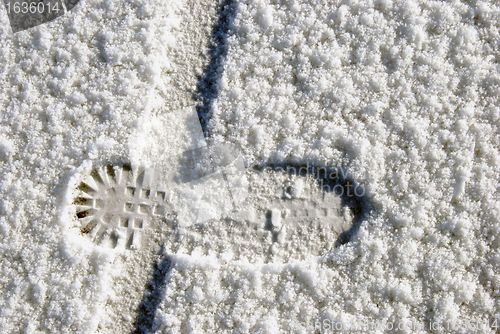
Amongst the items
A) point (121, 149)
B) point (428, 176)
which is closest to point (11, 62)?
point (121, 149)

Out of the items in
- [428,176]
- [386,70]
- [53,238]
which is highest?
[386,70]

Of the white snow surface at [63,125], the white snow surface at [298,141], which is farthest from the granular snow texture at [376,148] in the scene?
the white snow surface at [63,125]

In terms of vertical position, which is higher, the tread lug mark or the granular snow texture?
the granular snow texture

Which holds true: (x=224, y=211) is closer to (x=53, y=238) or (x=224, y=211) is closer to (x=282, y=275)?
(x=282, y=275)

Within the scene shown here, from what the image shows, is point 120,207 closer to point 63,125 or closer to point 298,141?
point 63,125

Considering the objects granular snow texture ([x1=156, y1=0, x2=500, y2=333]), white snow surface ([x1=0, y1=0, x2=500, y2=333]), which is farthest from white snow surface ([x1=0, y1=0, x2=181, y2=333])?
granular snow texture ([x1=156, y1=0, x2=500, y2=333])

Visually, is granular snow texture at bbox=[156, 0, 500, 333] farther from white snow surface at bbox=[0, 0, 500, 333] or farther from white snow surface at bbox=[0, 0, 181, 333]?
white snow surface at bbox=[0, 0, 181, 333]

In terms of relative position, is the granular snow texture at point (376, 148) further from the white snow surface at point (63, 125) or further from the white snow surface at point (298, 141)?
the white snow surface at point (63, 125)

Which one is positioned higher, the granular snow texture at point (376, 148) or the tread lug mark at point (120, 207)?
the granular snow texture at point (376, 148)
